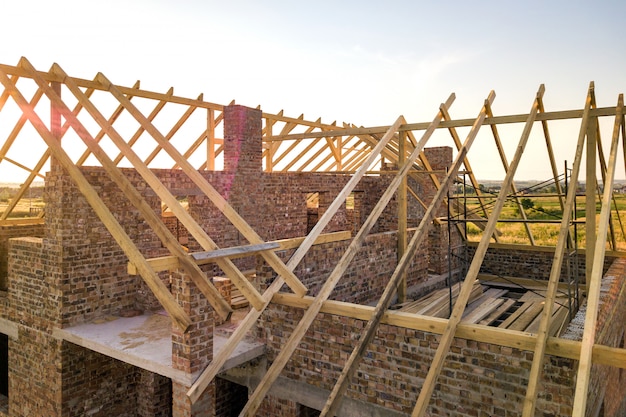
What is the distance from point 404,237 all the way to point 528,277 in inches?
162

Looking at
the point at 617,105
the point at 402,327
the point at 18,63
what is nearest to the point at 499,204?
the point at 402,327

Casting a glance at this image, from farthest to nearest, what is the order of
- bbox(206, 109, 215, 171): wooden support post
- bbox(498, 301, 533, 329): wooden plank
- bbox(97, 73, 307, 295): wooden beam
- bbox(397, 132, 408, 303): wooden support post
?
1. bbox(206, 109, 215, 171): wooden support post
2. bbox(397, 132, 408, 303): wooden support post
3. bbox(498, 301, 533, 329): wooden plank
4. bbox(97, 73, 307, 295): wooden beam

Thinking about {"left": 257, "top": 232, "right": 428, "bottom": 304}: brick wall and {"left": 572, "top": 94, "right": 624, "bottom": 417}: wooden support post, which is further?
{"left": 257, "top": 232, "right": 428, "bottom": 304}: brick wall

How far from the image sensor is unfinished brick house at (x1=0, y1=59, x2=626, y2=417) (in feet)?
16.0

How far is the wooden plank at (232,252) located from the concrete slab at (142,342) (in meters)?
1.41

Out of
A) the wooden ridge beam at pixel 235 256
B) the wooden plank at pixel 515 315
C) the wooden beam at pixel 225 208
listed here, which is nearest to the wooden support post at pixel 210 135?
the wooden beam at pixel 225 208

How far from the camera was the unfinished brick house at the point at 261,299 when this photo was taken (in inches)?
192

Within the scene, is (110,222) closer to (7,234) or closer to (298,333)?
(298,333)

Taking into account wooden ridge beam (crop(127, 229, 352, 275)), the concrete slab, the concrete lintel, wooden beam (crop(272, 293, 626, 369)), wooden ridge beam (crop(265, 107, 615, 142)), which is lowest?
the concrete lintel

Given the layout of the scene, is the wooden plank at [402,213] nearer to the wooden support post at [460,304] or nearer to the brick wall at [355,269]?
the brick wall at [355,269]

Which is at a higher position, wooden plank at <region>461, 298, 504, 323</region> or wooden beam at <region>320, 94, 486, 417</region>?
wooden beam at <region>320, 94, 486, 417</region>

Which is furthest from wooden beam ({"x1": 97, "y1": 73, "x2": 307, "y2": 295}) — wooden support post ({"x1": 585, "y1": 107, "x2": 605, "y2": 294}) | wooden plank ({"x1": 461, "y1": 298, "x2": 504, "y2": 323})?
wooden support post ({"x1": 585, "y1": 107, "x2": 605, "y2": 294})

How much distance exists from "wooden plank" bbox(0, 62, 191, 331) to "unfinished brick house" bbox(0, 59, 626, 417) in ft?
0.08

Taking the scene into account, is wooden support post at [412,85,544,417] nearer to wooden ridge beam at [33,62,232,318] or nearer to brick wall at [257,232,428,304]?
wooden ridge beam at [33,62,232,318]
